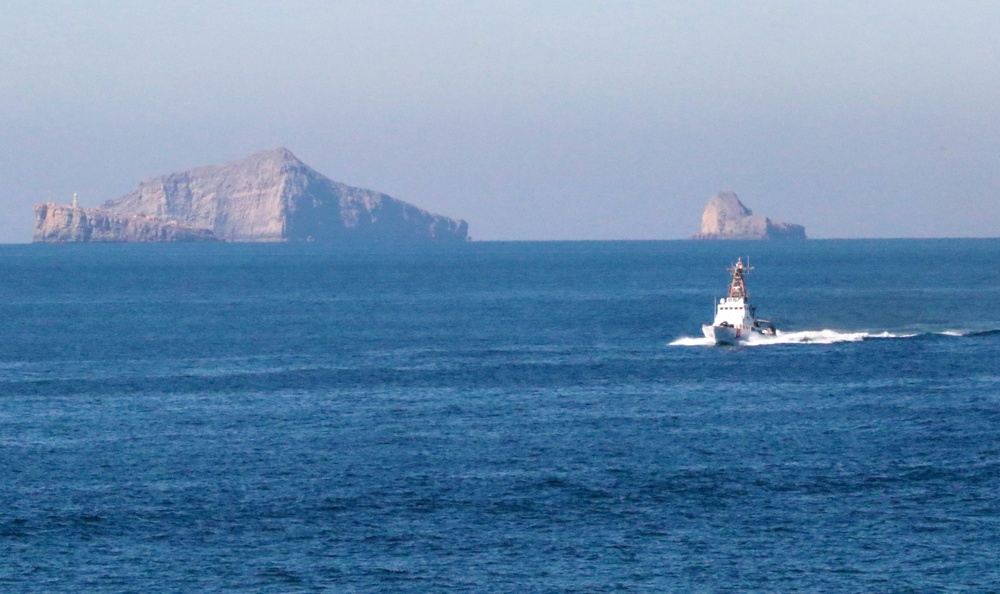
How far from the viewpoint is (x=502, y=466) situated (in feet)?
239

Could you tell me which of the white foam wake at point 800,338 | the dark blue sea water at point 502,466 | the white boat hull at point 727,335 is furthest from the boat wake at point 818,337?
the dark blue sea water at point 502,466

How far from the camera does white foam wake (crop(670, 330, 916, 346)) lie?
131250mm

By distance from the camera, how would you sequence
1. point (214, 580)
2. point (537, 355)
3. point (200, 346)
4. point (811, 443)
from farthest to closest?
point (200, 346), point (537, 355), point (811, 443), point (214, 580)

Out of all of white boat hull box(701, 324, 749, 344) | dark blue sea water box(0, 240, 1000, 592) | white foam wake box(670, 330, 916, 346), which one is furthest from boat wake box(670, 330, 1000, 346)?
dark blue sea water box(0, 240, 1000, 592)

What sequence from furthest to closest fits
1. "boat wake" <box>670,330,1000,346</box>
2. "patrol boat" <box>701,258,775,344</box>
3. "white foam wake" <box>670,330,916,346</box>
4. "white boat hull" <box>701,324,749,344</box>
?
"boat wake" <box>670,330,1000,346</box>, "white foam wake" <box>670,330,916,346</box>, "patrol boat" <box>701,258,775,344</box>, "white boat hull" <box>701,324,749,344</box>

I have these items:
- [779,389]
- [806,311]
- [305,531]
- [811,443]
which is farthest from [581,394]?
[806,311]

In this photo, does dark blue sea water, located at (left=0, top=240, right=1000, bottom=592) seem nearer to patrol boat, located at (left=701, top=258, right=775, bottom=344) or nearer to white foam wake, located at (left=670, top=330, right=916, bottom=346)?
white foam wake, located at (left=670, top=330, right=916, bottom=346)

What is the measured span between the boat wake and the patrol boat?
2.12 feet

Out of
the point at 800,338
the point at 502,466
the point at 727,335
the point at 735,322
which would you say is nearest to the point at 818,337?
the point at 800,338

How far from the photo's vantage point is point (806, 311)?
570ft

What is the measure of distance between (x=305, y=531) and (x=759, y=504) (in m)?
20.1

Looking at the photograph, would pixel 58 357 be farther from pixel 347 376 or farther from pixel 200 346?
Result: pixel 347 376

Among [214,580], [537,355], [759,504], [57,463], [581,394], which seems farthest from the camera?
[537,355]

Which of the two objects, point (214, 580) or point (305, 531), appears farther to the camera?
point (305, 531)
